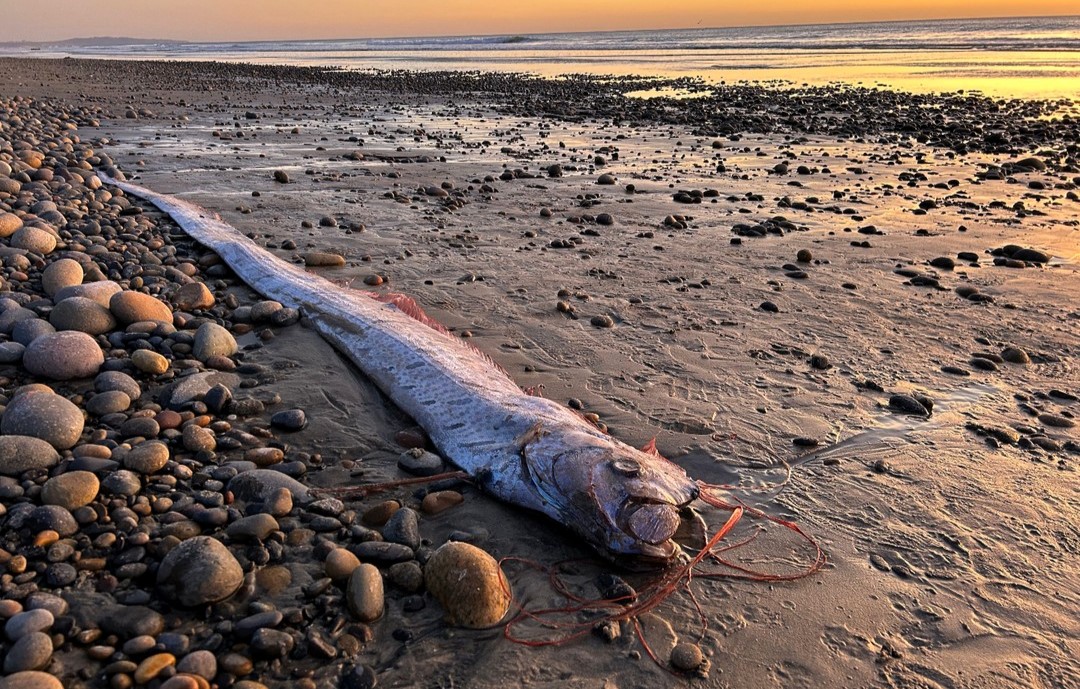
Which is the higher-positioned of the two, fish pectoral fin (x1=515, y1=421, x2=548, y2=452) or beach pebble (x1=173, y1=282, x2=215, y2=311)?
beach pebble (x1=173, y1=282, x2=215, y2=311)

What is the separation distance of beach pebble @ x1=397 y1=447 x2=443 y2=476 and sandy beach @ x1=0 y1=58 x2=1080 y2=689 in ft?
Answer: 0.24

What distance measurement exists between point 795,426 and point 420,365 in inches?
97.8

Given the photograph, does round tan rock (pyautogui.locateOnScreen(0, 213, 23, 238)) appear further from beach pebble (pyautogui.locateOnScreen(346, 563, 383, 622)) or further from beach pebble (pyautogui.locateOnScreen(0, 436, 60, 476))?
beach pebble (pyautogui.locateOnScreen(346, 563, 383, 622))

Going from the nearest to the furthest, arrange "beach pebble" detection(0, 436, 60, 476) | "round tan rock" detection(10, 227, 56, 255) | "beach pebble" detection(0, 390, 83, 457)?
"beach pebble" detection(0, 436, 60, 476) < "beach pebble" detection(0, 390, 83, 457) < "round tan rock" detection(10, 227, 56, 255)

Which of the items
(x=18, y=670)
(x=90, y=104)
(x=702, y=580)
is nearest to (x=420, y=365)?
(x=702, y=580)

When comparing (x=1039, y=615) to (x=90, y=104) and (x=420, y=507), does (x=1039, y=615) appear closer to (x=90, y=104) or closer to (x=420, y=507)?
(x=420, y=507)

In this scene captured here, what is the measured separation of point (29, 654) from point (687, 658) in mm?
2362

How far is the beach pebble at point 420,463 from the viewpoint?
13.0 ft

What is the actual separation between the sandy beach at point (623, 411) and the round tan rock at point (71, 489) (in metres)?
0.04

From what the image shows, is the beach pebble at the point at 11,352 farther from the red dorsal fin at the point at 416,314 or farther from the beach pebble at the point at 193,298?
the red dorsal fin at the point at 416,314

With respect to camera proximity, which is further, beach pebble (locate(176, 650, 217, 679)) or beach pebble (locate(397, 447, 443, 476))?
beach pebble (locate(397, 447, 443, 476))

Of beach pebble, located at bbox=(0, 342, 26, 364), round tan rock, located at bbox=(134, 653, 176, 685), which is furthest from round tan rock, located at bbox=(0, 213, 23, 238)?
round tan rock, located at bbox=(134, 653, 176, 685)

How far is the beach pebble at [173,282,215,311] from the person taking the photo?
5.96 metres

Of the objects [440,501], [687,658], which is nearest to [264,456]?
[440,501]
